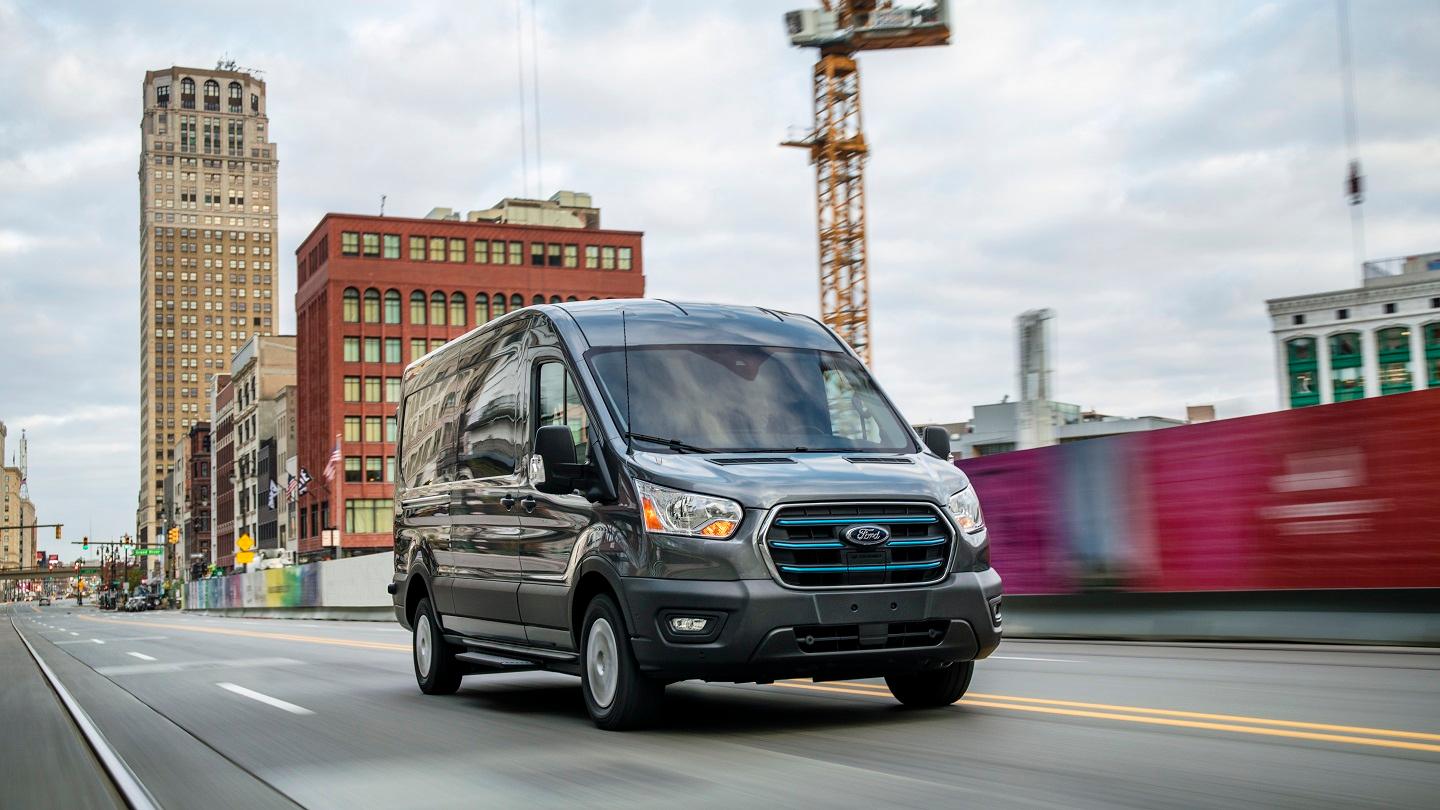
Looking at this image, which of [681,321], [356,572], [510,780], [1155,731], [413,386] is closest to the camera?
[510,780]

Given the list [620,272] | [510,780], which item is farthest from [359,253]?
[510,780]

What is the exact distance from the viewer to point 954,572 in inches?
311

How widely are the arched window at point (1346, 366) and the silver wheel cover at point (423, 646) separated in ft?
413

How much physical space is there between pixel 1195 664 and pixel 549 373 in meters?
5.51

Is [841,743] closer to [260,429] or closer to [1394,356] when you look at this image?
[1394,356]

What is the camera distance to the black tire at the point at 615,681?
7.90 metres

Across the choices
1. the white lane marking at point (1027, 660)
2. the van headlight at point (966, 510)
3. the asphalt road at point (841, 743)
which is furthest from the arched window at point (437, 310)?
the van headlight at point (966, 510)

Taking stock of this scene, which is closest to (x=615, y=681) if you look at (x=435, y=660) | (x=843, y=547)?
(x=843, y=547)

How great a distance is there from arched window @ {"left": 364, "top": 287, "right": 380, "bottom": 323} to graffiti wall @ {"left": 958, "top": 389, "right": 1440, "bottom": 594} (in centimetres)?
9146

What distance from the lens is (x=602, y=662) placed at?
8.26m

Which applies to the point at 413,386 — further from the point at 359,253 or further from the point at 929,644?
the point at 359,253

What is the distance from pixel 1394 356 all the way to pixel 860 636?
12905 centimetres

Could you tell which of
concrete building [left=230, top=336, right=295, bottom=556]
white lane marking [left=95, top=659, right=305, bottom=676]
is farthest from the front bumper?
concrete building [left=230, top=336, right=295, bottom=556]

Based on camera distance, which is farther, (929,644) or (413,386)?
(413,386)
